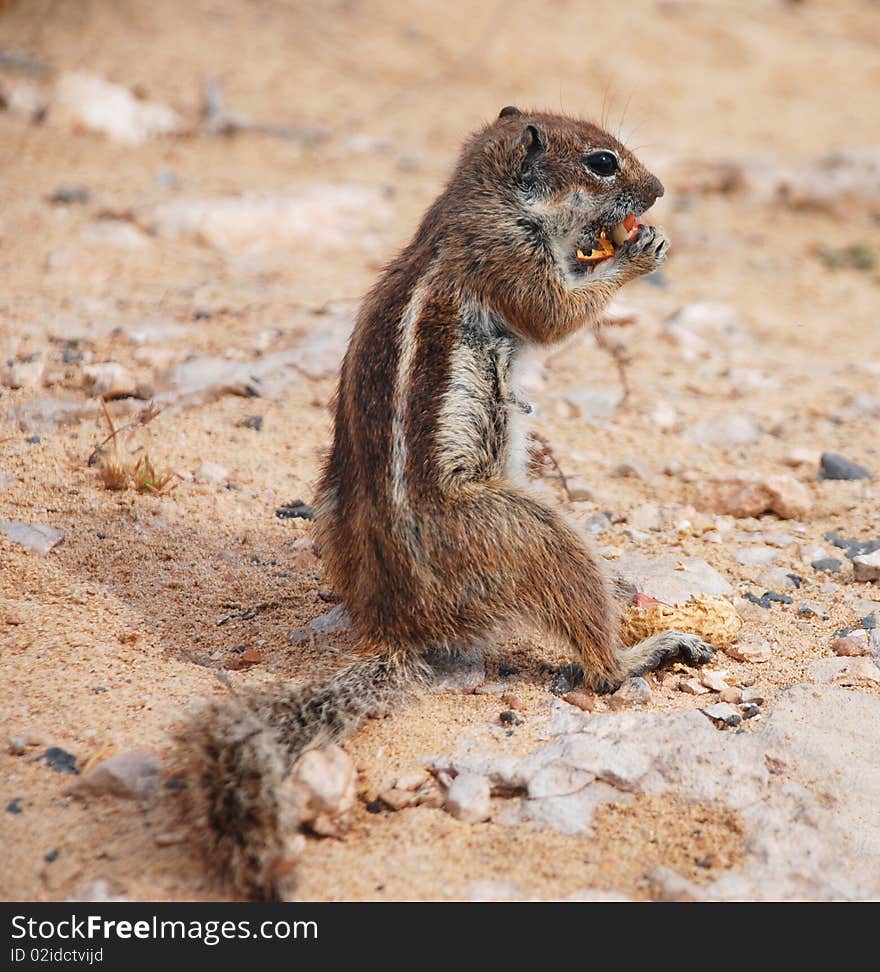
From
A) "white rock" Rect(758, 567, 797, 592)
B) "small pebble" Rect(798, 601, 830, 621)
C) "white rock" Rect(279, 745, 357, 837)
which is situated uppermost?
"white rock" Rect(758, 567, 797, 592)

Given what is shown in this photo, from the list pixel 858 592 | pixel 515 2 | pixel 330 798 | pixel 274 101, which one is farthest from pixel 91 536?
pixel 515 2

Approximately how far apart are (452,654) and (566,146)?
1.95 m

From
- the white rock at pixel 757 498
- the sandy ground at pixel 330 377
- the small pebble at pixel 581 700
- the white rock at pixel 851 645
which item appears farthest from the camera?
the white rock at pixel 757 498

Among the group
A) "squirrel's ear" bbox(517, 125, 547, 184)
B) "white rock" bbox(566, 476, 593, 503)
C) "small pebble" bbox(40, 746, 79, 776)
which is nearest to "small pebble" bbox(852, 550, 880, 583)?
"white rock" bbox(566, 476, 593, 503)

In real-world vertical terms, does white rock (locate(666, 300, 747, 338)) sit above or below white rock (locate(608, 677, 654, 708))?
above

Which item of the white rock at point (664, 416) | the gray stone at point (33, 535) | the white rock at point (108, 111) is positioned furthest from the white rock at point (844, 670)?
the white rock at point (108, 111)

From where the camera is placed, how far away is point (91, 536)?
4.23 metres

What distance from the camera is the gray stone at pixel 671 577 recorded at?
156 inches

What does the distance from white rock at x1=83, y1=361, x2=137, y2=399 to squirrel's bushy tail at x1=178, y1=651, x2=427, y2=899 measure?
246cm

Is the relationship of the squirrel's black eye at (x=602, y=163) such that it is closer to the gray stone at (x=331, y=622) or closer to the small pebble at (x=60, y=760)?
the gray stone at (x=331, y=622)

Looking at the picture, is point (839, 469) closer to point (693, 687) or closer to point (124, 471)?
point (693, 687)

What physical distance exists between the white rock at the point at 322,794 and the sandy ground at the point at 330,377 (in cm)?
5

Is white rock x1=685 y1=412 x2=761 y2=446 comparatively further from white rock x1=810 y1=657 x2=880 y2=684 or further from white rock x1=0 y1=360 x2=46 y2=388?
white rock x1=0 y1=360 x2=46 y2=388

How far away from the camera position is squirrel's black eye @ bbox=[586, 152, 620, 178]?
A: 4156mm
